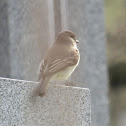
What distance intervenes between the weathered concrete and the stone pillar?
89.5 inches

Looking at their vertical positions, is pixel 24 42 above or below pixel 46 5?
below

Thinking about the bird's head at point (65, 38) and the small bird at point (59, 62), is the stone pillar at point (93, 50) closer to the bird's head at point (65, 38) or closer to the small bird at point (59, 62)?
the bird's head at point (65, 38)

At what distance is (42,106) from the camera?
4.53 m

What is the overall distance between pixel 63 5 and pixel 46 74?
182 centimetres

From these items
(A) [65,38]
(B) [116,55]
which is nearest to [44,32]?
(A) [65,38]

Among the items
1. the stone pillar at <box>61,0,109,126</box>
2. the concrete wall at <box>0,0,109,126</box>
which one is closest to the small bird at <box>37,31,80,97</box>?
the concrete wall at <box>0,0,109,126</box>

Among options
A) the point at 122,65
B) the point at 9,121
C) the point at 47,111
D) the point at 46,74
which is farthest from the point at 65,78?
the point at 122,65

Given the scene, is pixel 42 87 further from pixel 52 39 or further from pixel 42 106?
pixel 52 39

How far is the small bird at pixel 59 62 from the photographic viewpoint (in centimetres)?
480

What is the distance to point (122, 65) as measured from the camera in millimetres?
13195

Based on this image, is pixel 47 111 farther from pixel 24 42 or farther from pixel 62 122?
pixel 24 42

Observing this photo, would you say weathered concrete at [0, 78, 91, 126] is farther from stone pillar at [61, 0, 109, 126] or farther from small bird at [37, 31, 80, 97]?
stone pillar at [61, 0, 109, 126]

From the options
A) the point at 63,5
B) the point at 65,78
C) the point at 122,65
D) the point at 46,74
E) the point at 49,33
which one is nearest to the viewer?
the point at 46,74

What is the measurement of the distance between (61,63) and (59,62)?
33 mm
